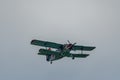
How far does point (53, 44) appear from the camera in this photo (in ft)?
443

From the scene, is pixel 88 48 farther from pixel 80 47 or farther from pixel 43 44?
pixel 43 44

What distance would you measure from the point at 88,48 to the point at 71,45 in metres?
13.5

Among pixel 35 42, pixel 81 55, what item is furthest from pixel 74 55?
pixel 35 42

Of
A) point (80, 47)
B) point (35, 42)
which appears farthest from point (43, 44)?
point (80, 47)

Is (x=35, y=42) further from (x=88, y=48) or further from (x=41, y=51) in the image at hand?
(x=88, y=48)

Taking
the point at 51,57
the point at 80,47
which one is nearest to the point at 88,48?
the point at 80,47

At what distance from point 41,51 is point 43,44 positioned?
5.19 metres

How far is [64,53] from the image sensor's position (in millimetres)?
128250

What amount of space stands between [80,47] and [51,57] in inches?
350

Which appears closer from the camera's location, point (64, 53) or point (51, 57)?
point (64, 53)

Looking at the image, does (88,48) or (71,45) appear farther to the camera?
(88,48)

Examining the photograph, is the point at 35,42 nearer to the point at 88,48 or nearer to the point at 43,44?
the point at 43,44

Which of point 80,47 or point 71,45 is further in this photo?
point 80,47

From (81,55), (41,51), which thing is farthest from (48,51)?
(81,55)
